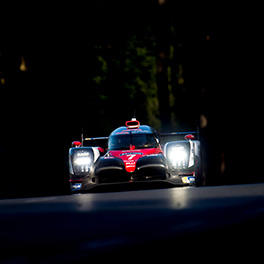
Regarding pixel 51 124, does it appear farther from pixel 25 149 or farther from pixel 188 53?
pixel 188 53

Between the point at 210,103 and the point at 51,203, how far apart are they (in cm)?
1298

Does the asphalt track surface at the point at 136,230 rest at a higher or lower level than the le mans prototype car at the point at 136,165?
lower

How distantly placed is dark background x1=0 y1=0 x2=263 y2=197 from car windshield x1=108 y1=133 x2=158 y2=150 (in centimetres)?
523

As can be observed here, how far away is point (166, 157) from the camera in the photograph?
14008 mm

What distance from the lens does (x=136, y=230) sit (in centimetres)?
659

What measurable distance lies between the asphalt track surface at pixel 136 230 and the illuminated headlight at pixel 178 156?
3.18m

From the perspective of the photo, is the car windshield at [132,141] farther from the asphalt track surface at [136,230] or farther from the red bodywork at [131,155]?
the asphalt track surface at [136,230]

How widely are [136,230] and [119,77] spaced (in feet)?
82.7

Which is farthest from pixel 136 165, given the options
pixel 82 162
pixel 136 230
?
pixel 136 230

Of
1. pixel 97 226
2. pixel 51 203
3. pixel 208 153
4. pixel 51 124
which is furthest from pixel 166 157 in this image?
pixel 51 124

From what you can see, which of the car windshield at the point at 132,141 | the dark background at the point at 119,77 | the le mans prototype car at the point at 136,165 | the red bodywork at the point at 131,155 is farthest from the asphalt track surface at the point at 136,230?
the dark background at the point at 119,77

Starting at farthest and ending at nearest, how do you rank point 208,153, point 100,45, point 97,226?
point 100,45
point 208,153
point 97,226

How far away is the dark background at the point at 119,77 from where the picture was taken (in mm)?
23359

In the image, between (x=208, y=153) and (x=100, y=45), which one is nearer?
(x=208, y=153)
